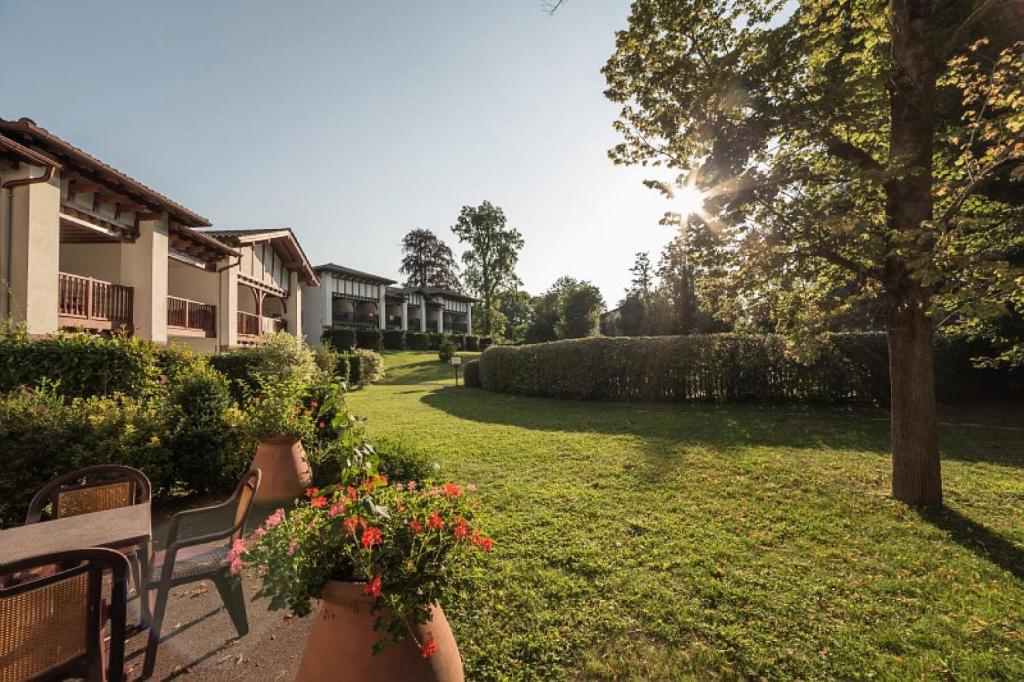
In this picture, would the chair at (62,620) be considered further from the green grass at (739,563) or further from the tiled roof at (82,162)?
the tiled roof at (82,162)

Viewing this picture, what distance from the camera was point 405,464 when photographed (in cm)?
579

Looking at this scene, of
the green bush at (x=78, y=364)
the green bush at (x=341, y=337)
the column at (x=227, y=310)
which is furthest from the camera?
the green bush at (x=341, y=337)

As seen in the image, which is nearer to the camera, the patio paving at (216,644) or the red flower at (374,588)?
the red flower at (374,588)

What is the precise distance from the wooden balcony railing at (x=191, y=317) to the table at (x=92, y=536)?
Answer: 13278mm

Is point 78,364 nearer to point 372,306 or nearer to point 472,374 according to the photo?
point 472,374

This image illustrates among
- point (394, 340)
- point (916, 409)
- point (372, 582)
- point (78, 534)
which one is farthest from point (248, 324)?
point (916, 409)

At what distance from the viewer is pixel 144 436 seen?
17.9 feet

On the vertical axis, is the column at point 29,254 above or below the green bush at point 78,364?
above

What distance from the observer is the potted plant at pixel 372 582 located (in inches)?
74.9

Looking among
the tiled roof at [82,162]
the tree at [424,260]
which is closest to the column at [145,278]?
the tiled roof at [82,162]

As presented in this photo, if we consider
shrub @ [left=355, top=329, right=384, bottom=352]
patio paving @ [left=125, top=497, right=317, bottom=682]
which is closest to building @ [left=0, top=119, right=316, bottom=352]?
patio paving @ [left=125, top=497, right=317, bottom=682]

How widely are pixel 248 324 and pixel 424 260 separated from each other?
49.6 metres

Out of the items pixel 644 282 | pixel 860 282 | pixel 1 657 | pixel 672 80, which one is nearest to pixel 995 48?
pixel 860 282

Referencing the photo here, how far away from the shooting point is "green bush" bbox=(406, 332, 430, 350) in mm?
41125
